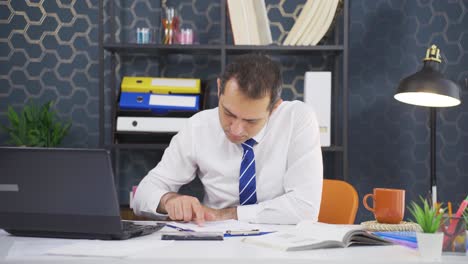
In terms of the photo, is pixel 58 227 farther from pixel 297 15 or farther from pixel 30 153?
pixel 297 15

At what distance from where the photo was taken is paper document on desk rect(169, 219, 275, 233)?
1.82m

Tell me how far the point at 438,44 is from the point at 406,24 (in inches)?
8.1

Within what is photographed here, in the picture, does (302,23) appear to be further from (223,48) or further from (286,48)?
(223,48)

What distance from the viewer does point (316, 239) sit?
60.7 inches

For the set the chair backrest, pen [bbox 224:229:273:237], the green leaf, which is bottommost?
the chair backrest

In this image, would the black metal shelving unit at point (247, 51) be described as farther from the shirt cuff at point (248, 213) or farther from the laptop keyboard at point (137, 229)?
the laptop keyboard at point (137, 229)

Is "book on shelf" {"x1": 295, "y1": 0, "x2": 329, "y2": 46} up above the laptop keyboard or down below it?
above

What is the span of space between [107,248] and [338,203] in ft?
3.79

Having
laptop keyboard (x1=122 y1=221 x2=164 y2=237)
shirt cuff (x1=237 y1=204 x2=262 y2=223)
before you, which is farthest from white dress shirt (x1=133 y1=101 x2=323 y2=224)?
laptop keyboard (x1=122 y1=221 x2=164 y2=237)

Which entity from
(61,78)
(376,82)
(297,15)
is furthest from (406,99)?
(61,78)

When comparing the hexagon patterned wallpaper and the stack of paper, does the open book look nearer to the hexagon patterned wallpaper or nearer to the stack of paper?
the stack of paper

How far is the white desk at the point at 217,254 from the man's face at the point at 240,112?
0.58 m

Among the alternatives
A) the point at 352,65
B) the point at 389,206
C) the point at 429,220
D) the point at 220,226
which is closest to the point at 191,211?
the point at 220,226

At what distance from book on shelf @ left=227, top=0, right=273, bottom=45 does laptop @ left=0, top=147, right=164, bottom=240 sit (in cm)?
173
